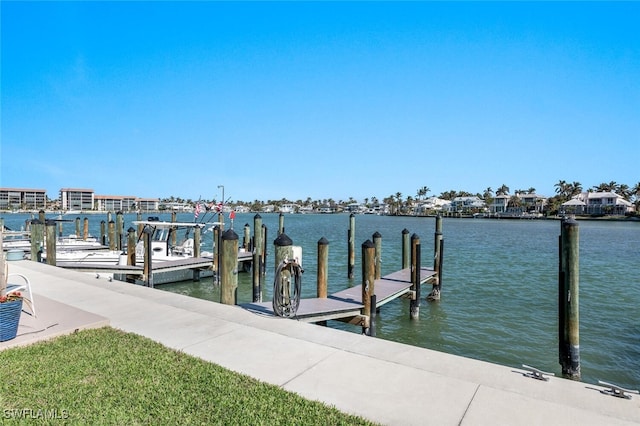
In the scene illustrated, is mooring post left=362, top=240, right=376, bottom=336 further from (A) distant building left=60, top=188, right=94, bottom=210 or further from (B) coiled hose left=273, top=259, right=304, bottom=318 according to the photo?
(A) distant building left=60, top=188, right=94, bottom=210

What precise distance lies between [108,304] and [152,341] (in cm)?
317

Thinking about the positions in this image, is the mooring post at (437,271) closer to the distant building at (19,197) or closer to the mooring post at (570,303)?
the mooring post at (570,303)

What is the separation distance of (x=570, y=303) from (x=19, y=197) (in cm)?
21416

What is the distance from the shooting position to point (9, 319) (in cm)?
561

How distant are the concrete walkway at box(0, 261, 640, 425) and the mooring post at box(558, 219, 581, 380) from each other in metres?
2.78

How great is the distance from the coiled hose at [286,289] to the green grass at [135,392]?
104 inches

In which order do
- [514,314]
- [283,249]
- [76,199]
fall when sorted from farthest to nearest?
[76,199]
[514,314]
[283,249]

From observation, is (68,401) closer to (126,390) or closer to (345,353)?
(126,390)

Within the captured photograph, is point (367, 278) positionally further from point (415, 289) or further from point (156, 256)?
point (156, 256)

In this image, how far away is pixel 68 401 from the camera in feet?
13.2

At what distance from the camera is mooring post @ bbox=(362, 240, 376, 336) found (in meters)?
9.46

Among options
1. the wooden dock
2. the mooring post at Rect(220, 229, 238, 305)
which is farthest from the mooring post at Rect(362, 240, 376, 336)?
the mooring post at Rect(220, 229, 238, 305)

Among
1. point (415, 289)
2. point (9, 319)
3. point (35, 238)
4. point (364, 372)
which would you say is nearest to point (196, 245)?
point (35, 238)

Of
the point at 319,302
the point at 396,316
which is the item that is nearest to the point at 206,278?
the point at 396,316
